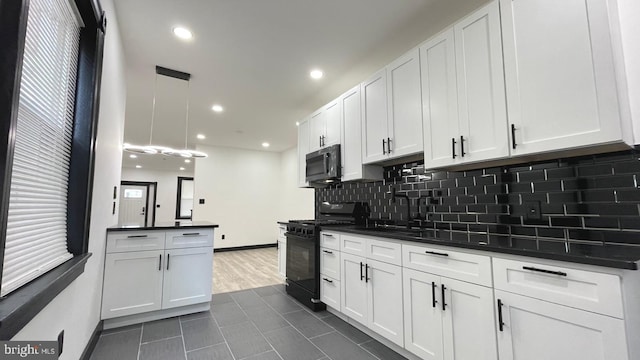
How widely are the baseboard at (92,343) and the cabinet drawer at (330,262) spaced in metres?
1.90

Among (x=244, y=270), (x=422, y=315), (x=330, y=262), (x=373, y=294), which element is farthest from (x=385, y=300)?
(x=244, y=270)

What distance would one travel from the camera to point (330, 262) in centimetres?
266

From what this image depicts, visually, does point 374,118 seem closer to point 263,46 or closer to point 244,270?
point 263,46

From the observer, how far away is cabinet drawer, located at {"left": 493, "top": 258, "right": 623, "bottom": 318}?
1045 millimetres

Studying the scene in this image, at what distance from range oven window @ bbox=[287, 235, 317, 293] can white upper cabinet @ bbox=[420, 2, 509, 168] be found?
156cm

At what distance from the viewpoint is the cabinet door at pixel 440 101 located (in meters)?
1.93

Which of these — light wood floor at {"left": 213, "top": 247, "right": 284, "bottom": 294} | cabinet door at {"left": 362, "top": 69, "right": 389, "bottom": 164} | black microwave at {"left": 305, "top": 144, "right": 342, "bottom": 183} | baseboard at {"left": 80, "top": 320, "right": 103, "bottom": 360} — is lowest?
light wood floor at {"left": 213, "top": 247, "right": 284, "bottom": 294}

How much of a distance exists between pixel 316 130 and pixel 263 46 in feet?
4.30

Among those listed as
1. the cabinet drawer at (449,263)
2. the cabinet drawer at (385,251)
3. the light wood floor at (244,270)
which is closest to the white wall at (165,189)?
the light wood floor at (244,270)

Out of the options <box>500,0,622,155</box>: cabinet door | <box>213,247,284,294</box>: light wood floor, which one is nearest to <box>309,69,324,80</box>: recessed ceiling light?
<box>500,0,622,155</box>: cabinet door

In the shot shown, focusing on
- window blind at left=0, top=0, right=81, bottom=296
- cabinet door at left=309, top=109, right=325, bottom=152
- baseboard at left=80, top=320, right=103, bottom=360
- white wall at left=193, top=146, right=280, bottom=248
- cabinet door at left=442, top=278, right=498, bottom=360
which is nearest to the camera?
window blind at left=0, top=0, right=81, bottom=296

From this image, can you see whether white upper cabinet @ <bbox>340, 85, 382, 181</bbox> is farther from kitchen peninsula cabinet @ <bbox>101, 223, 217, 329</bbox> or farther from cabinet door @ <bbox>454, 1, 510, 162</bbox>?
kitchen peninsula cabinet @ <bbox>101, 223, 217, 329</bbox>

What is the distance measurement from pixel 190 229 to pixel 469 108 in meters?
2.72

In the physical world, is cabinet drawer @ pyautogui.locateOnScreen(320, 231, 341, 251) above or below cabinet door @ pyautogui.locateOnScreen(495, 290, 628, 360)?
above
